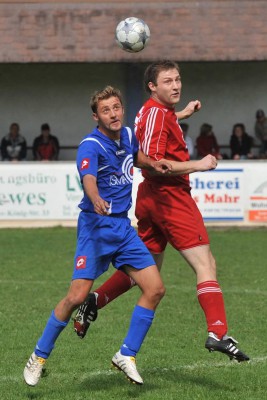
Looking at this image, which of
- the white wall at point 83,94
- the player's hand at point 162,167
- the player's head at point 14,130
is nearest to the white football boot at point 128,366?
the player's hand at point 162,167

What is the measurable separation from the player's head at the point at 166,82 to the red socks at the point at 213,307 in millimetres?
1297

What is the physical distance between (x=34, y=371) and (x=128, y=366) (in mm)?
597

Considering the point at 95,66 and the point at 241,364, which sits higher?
the point at 95,66

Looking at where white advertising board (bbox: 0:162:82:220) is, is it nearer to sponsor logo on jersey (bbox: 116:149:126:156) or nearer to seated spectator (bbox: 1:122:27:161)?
seated spectator (bbox: 1:122:27:161)

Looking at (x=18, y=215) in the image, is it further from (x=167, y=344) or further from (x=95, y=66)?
(x=167, y=344)

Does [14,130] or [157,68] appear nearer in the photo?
[157,68]

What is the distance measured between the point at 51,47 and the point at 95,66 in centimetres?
218

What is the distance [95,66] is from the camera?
24.3 meters

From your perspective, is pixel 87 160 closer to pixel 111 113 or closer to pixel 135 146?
pixel 111 113

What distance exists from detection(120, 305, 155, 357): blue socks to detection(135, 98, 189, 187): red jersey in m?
1.00

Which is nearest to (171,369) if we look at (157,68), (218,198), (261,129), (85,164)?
(85,164)

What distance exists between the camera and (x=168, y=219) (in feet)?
24.7

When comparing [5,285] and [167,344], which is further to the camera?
[5,285]

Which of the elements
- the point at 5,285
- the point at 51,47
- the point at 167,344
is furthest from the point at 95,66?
the point at 167,344
